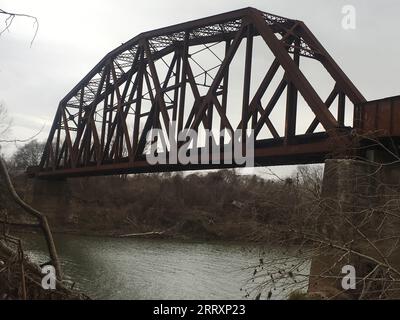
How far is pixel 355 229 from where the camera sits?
7172 mm

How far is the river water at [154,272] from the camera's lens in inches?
695

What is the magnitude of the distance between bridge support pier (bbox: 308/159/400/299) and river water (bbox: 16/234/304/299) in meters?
2.47

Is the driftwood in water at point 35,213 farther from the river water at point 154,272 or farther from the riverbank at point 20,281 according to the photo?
the river water at point 154,272

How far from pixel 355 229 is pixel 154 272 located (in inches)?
647

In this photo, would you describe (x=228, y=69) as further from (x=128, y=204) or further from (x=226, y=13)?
(x=128, y=204)

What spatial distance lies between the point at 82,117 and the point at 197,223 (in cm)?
1557

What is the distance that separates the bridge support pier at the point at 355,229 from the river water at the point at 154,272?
97.4 inches

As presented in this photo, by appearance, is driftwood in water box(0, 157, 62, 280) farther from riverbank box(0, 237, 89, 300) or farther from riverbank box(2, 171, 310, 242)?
riverbank box(2, 171, 310, 242)

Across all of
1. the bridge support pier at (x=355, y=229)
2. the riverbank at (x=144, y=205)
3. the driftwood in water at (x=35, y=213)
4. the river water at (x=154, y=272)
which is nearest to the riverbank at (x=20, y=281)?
the driftwood in water at (x=35, y=213)

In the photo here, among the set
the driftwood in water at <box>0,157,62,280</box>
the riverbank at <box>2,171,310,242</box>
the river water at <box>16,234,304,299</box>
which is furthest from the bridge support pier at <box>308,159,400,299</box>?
the riverbank at <box>2,171,310,242</box>

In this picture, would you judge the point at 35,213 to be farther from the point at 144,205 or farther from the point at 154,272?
the point at 144,205

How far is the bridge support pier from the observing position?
23.6ft

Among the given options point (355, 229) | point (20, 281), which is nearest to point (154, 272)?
point (20, 281)
